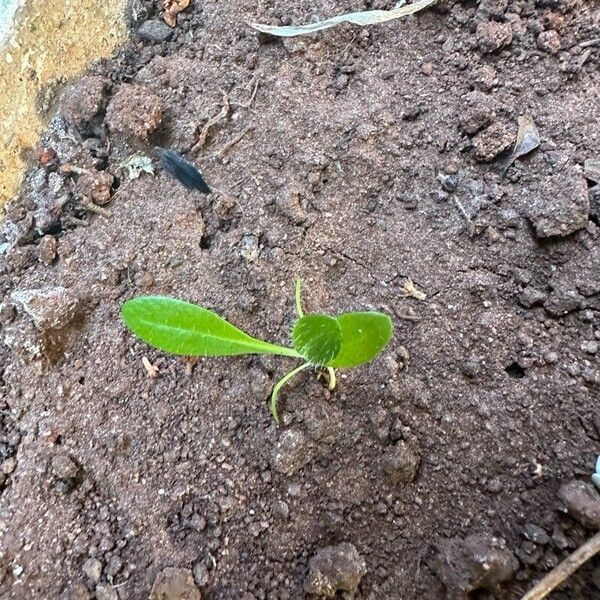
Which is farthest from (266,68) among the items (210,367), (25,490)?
(25,490)

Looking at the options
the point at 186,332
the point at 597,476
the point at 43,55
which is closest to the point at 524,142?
the point at 597,476

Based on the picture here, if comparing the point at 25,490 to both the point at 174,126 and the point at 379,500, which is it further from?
the point at 174,126

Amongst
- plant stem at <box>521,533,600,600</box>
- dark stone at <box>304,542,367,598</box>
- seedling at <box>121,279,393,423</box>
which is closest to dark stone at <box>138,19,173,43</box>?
seedling at <box>121,279,393,423</box>

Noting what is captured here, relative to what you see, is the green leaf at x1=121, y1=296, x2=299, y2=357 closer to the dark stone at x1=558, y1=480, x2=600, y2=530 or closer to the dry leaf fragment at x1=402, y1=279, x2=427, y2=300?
the dry leaf fragment at x1=402, y1=279, x2=427, y2=300

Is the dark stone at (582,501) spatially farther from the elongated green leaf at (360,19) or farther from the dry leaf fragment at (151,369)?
the elongated green leaf at (360,19)

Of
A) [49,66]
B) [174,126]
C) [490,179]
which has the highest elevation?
[49,66]
